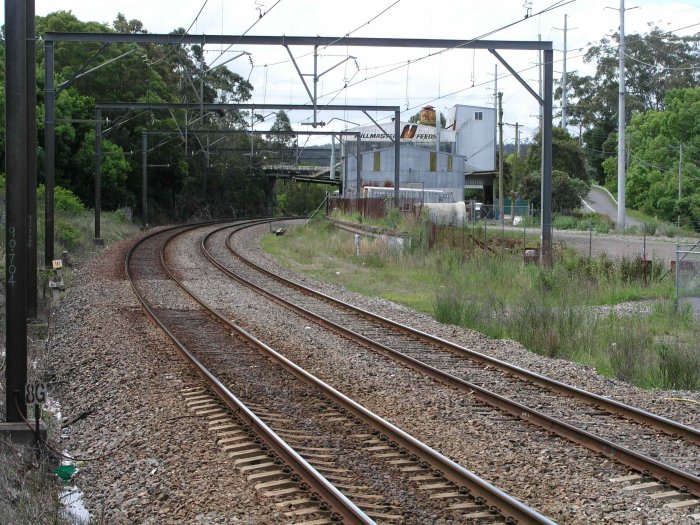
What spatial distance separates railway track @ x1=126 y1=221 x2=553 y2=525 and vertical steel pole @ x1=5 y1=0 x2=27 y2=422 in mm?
2082

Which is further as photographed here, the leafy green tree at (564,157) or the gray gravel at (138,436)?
the leafy green tree at (564,157)

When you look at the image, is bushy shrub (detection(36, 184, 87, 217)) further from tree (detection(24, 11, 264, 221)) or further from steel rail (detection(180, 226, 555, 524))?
steel rail (detection(180, 226, 555, 524))

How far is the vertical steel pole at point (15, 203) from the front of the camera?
9.23 meters

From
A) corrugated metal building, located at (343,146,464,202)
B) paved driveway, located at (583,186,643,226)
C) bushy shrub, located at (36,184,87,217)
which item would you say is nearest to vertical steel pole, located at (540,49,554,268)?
bushy shrub, located at (36,184,87,217)

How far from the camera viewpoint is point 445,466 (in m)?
7.94

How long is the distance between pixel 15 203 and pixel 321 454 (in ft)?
13.8

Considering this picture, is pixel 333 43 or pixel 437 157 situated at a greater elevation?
pixel 437 157

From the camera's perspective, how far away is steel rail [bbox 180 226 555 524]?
22.4 ft

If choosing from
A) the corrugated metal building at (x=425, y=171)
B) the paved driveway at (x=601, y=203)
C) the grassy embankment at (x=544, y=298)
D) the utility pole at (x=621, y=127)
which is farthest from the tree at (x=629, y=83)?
the grassy embankment at (x=544, y=298)

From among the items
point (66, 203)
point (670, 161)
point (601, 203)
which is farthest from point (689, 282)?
point (601, 203)

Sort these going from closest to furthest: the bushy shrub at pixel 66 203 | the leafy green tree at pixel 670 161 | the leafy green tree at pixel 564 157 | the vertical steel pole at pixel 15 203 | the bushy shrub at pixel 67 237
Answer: the vertical steel pole at pixel 15 203, the bushy shrub at pixel 67 237, the bushy shrub at pixel 66 203, the leafy green tree at pixel 670 161, the leafy green tree at pixel 564 157

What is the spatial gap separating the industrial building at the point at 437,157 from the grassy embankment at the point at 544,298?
1184 inches

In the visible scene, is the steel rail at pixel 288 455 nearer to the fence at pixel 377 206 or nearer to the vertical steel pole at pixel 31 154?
the vertical steel pole at pixel 31 154

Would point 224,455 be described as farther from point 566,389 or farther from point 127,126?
point 127,126
